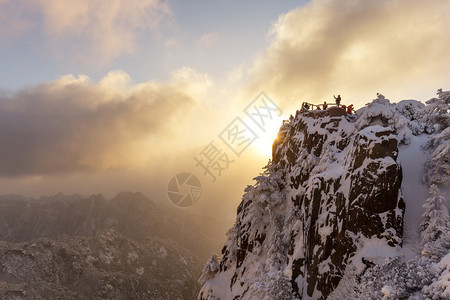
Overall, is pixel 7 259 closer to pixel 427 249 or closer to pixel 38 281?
pixel 38 281

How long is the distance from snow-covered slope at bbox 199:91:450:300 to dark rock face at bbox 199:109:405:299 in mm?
90

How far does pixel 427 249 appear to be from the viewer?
59.3 ft

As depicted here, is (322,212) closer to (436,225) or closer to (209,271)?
(436,225)

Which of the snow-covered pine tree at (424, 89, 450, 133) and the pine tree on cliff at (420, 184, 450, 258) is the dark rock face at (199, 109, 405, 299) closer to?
the pine tree on cliff at (420, 184, 450, 258)

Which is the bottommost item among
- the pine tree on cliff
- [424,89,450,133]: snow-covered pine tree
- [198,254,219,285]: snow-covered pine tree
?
[198,254,219,285]: snow-covered pine tree

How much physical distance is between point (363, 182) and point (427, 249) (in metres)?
8.69

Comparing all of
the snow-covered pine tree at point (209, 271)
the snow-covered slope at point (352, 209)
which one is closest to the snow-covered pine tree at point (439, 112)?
the snow-covered slope at point (352, 209)

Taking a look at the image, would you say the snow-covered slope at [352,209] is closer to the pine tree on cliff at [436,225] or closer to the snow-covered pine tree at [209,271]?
the pine tree on cliff at [436,225]

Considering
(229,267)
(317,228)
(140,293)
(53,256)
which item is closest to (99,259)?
(53,256)

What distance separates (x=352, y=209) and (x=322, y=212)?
10.7 ft

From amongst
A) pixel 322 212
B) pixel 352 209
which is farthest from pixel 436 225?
pixel 322 212

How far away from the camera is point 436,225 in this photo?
21141mm

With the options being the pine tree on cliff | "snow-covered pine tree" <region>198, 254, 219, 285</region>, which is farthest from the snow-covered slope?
"snow-covered pine tree" <region>198, 254, 219, 285</region>

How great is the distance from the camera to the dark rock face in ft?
82.1
